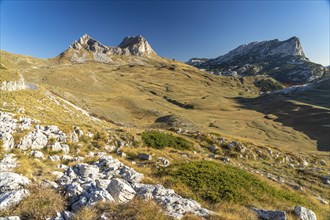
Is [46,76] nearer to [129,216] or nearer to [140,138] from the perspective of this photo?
[140,138]

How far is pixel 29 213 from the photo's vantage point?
841cm

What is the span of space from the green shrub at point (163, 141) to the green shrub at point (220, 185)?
31.9 ft

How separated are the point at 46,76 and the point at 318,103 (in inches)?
6740

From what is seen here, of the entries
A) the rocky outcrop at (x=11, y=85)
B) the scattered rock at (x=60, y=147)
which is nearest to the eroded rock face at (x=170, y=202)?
the scattered rock at (x=60, y=147)

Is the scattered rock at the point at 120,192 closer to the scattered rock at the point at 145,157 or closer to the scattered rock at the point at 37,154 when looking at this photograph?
the scattered rock at the point at 37,154

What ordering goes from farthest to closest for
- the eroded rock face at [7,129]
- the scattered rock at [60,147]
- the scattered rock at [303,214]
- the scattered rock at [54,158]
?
the scattered rock at [60,147], the eroded rock face at [7,129], the scattered rock at [54,158], the scattered rock at [303,214]

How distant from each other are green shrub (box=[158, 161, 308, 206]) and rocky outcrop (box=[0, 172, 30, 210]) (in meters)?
7.60

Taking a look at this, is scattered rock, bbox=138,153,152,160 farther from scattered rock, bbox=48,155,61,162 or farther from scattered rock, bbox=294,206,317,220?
scattered rock, bbox=294,206,317,220

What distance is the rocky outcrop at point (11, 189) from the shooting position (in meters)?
8.88

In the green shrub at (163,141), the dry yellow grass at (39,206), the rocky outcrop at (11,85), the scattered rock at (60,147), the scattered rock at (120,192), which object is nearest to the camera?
the dry yellow grass at (39,206)

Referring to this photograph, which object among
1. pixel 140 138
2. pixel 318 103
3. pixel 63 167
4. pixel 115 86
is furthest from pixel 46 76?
pixel 318 103

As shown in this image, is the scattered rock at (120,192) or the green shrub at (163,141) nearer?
the scattered rock at (120,192)

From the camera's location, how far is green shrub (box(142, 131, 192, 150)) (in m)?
27.1

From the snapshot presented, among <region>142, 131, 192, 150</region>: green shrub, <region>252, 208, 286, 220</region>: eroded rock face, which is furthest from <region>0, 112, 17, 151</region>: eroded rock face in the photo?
<region>252, 208, 286, 220</region>: eroded rock face
